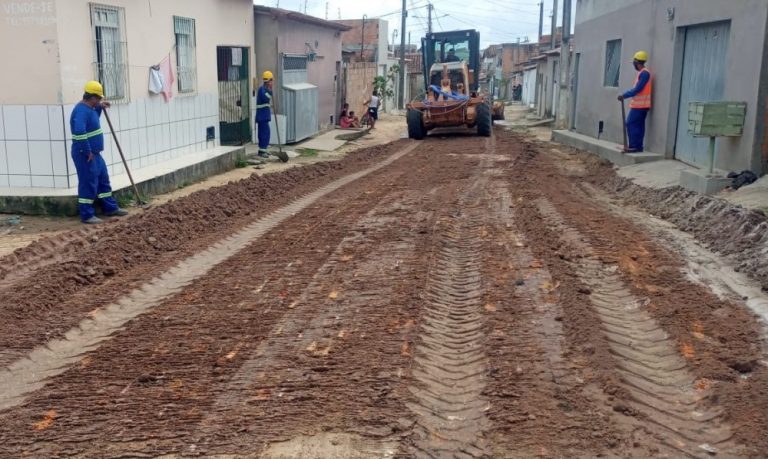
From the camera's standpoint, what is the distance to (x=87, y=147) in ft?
28.0

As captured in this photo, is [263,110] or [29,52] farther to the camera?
[263,110]

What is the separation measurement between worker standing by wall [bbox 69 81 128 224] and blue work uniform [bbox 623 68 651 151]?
9.36m

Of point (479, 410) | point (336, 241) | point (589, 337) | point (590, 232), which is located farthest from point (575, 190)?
point (479, 410)

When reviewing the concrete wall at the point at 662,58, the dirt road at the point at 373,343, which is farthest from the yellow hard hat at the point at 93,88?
the concrete wall at the point at 662,58

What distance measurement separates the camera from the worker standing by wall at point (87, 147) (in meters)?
8.50

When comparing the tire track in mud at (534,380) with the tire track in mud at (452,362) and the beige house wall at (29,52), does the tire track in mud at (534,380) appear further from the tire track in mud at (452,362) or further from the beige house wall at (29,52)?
the beige house wall at (29,52)

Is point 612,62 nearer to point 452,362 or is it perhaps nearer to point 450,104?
point 450,104

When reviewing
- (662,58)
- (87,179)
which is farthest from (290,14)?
(87,179)

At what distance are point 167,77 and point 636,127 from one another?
8.47 meters

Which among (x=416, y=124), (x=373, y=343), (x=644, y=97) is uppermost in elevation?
(x=644, y=97)

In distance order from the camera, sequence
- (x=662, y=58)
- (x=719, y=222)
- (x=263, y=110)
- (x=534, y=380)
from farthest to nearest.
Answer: (x=263, y=110) < (x=662, y=58) < (x=719, y=222) < (x=534, y=380)

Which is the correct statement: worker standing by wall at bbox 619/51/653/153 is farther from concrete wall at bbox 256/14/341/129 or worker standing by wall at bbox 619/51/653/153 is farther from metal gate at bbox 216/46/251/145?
metal gate at bbox 216/46/251/145

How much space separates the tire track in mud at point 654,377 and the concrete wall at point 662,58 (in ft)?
16.0

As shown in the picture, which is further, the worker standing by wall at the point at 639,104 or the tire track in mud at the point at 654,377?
the worker standing by wall at the point at 639,104
